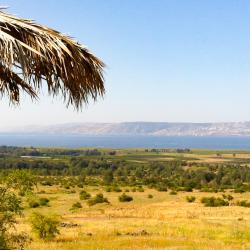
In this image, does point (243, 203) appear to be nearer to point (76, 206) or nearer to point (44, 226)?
point (76, 206)

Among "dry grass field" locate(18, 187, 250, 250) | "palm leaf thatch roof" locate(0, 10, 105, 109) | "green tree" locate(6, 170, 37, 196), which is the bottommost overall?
"dry grass field" locate(18, 187, 250, 250)

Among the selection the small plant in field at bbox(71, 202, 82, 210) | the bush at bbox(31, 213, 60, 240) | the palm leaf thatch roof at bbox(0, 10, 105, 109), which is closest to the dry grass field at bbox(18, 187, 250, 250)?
the bush at bbox(31, 213, 60, 240)

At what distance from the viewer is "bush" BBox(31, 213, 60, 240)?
25.6 metres

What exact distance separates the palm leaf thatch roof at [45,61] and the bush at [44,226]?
21.1m

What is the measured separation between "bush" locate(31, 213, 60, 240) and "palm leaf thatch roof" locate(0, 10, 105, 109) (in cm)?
2114

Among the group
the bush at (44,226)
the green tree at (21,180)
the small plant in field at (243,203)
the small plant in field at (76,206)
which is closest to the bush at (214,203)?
the small plant in field at (243,203)

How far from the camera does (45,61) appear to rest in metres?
5.06

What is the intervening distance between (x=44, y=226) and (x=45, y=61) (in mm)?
22182

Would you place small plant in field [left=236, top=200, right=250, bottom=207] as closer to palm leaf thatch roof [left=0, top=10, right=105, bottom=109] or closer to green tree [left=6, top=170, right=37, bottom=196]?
green tree [left=6, top=170, right=37, bottom=196]

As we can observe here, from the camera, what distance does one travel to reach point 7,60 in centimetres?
448

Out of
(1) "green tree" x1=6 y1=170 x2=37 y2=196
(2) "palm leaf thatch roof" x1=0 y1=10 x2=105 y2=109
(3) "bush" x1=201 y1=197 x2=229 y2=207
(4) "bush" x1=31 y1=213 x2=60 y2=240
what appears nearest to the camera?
(2) "palm leaf thatch roof" x1=0 y1=10 x2=105 y2=109

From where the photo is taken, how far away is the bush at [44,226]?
25641 millimetres

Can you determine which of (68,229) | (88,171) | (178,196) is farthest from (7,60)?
(88,171)

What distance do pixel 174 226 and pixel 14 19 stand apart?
2781 cm
